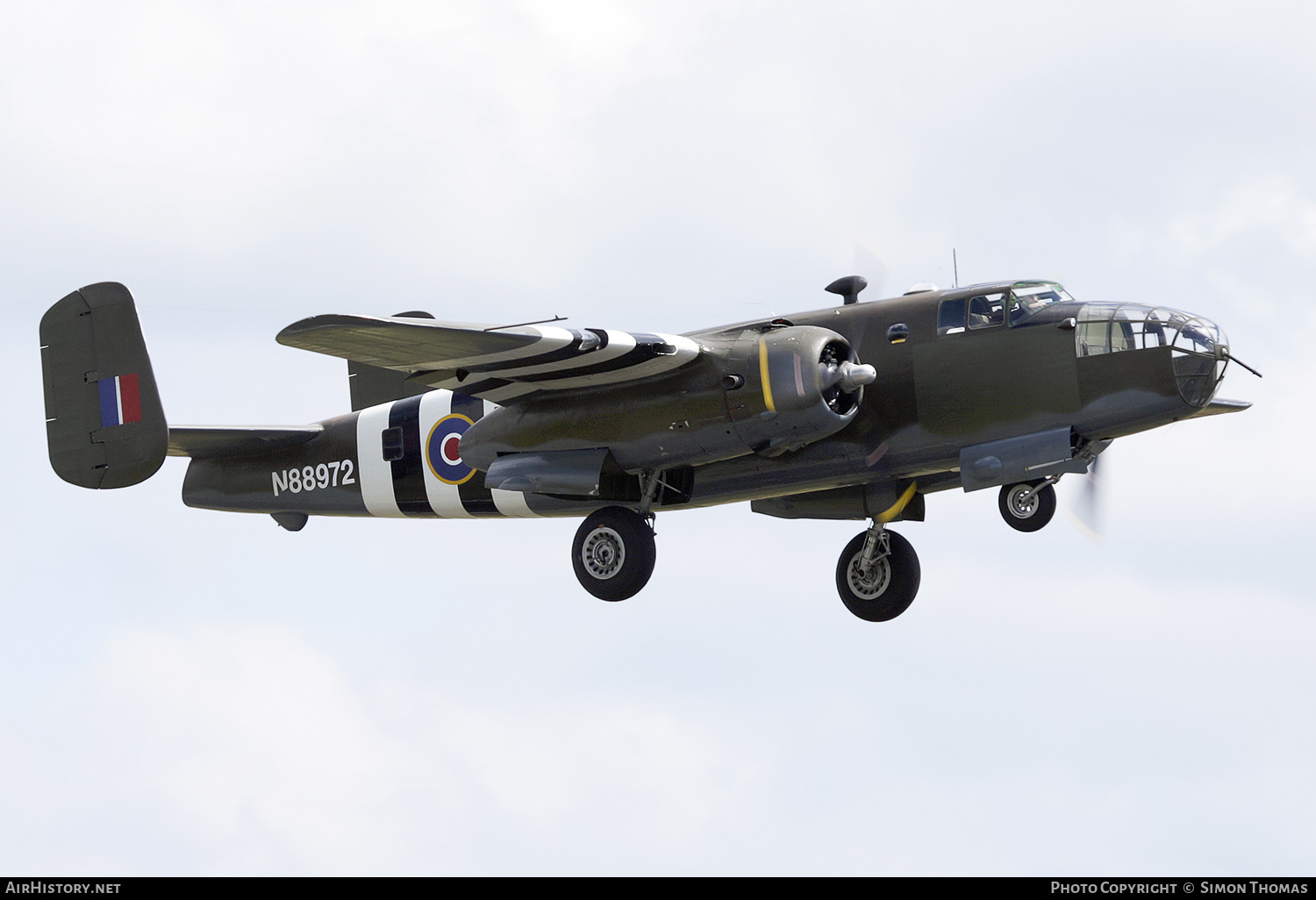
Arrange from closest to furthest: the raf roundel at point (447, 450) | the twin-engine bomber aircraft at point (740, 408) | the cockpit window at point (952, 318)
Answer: the twin-engine bomber aircraft at point (740, 408)
the cockpit window at point (952, 318)
the raf roundel at point (447, 450)

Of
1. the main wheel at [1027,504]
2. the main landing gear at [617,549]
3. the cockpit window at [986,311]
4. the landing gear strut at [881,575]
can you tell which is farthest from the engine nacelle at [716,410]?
the landing gear strut at [881,575]

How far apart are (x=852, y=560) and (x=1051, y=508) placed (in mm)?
2633

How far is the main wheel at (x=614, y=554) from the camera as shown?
18562 millimetres

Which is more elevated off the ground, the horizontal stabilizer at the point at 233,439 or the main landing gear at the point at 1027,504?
the horizontal stabilizer at the point at 233,439

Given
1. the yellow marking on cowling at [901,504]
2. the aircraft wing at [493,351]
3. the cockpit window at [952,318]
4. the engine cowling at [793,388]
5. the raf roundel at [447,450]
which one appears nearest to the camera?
the aircraft wing at [493,351]

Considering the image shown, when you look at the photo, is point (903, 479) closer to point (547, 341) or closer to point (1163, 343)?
point (1163, 343)

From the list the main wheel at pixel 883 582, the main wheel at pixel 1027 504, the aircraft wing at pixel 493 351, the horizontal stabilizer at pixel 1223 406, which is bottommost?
the main wheel at pixel 883 582

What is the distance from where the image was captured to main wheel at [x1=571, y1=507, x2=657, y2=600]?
18562 millimetres

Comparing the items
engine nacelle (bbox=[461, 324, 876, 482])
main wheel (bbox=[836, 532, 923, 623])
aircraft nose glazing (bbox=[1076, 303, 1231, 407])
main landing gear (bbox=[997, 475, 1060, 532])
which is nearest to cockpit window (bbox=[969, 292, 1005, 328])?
aircraft nose glazing (bbox=[1076, 303, 1231, 407])

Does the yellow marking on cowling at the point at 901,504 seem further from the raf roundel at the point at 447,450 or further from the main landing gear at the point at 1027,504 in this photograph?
the raf roundel at the point at 447,450

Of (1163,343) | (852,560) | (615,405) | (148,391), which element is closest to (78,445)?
(148,391)

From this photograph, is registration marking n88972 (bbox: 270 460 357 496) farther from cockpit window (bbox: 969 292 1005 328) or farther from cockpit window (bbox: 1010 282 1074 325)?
cockpit window (bbox: 1010 282 1074 325)

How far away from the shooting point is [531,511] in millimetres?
20422

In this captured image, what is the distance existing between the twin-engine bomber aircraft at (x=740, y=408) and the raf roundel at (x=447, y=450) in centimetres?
2
